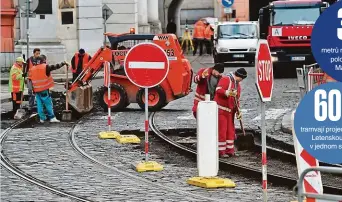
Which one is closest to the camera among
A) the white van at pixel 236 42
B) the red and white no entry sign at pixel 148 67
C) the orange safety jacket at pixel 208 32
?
the red and white no entry sign at pixel 148 67

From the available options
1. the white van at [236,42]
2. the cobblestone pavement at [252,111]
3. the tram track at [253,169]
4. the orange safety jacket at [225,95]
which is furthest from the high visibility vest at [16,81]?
the white van at [236,42]

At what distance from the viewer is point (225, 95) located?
17.7m

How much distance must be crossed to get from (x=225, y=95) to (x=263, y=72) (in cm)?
576

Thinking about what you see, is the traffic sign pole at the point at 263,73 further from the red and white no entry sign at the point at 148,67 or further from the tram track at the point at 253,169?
the red and white no entry sign at the point at 148,67

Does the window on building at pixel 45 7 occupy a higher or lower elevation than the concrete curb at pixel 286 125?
higher

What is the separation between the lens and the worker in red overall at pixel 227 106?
17686 mm

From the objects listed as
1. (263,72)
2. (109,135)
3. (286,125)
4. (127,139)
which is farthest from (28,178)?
(286,125)

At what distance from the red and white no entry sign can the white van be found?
29.4 metres

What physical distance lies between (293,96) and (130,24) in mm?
22717

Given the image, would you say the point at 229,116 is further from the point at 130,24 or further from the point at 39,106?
the point at 130,24
